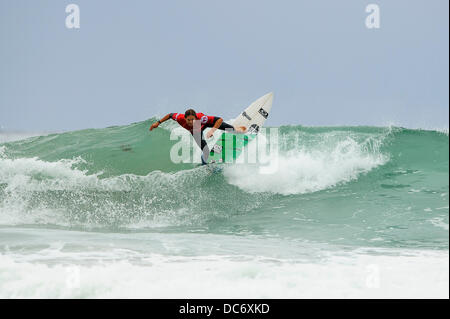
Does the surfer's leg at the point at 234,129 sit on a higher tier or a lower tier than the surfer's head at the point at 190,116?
lower

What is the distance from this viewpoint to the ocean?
3.22 meters

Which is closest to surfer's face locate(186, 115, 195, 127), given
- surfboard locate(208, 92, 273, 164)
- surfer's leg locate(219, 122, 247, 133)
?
surfer's leg locate(219, 122, 247, 133)

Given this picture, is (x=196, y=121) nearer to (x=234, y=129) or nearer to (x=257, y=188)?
(x=234, y=129)

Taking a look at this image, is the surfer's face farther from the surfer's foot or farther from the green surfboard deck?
the surfer's foot

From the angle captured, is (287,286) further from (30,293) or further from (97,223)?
(97,223)

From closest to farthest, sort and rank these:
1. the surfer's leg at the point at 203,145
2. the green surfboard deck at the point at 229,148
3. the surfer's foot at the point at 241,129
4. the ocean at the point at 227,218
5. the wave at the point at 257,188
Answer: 1. the ocean at the point at 227,218
2. the wave at the point at 257,188
3. the surfer's leg at the point at 203,145
4. the green surfboard deck at the point at 229,148
5. the surfer's foot at the point at 241,129

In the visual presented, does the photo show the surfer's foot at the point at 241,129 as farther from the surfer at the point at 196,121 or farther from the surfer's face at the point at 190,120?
the surfer's face at the point at 190,120

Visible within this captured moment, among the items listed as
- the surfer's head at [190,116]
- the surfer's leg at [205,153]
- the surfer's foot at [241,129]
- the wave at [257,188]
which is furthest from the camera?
the surfer's foot at [241,129]

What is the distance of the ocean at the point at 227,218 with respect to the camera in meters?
3.22

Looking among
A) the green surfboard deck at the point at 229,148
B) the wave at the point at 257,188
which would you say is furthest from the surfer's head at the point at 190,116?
the wave at the point at 257,188

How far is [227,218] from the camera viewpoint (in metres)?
6.36
